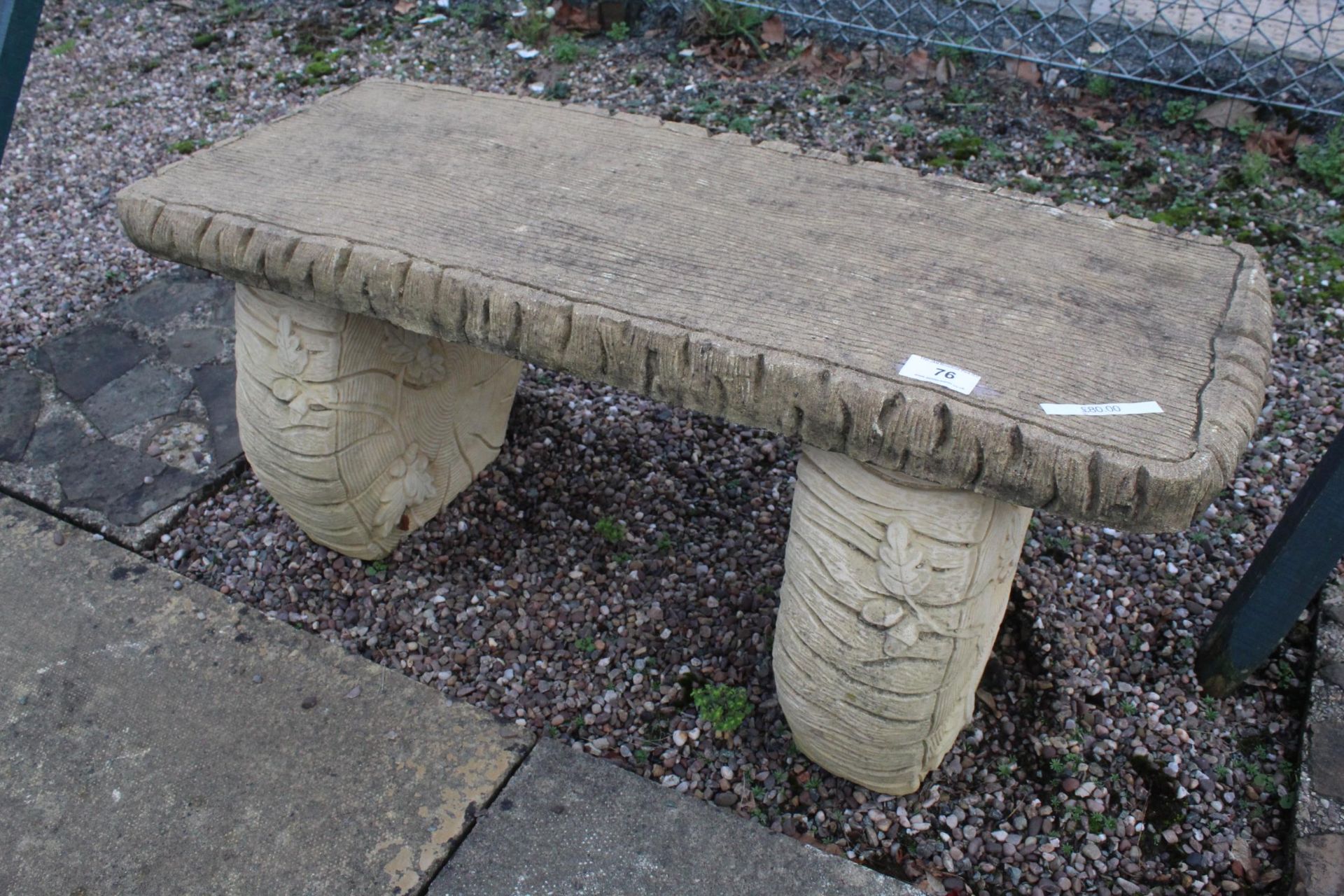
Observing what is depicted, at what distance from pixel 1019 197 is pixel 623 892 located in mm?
1286

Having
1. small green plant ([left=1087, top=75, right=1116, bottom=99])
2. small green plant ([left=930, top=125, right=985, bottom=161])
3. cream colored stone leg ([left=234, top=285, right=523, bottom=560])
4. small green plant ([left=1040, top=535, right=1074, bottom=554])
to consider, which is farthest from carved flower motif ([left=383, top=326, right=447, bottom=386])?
small green plant ([left=1087, top=75, right=1116, bottom=99])

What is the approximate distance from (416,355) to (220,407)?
33.1 inches

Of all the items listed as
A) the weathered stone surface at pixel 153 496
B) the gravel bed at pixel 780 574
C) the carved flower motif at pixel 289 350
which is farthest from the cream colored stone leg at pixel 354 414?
the weathered stone surface at pixel 153 496

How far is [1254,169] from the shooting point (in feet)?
10.1

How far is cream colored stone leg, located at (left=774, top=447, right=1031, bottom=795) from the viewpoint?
4.57 feet

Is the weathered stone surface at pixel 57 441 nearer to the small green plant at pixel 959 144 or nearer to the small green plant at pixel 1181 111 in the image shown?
the small green plant at pixel 959 144

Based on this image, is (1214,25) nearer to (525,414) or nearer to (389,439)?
(525,414)

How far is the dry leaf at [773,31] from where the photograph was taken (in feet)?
12.7

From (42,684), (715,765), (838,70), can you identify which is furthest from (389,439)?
(838,70)

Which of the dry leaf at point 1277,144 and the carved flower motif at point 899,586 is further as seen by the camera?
the dry leaf at point 1277,144

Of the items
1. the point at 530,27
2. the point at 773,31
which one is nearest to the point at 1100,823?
the point at 773,31

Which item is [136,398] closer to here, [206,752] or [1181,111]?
[206,752]

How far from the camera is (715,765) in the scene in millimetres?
1775

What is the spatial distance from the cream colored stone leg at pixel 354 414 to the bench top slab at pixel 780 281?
0.60ft
